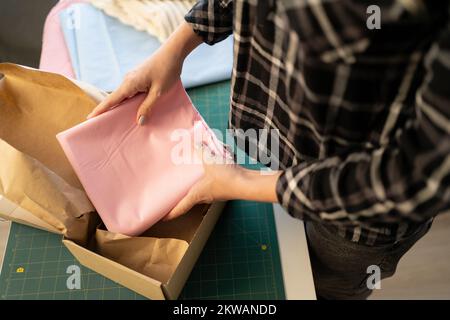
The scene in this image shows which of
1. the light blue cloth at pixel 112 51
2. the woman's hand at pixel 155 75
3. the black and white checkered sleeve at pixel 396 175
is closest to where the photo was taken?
the black and white checkered sleeve at pixel 396 175

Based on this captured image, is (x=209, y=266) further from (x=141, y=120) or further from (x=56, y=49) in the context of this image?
(x=56, y=49)

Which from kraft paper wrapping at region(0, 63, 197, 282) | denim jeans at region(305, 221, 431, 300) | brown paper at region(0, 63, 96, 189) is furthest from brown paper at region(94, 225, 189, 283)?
denim jeans at region(305, 221, 431, 300)

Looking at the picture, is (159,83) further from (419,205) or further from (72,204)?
(419,205)

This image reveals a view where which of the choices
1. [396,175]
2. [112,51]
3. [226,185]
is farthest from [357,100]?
[112,51]

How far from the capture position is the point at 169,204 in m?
0.59

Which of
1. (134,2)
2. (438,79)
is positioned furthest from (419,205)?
(134,2)

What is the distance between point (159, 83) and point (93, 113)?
0.11 m

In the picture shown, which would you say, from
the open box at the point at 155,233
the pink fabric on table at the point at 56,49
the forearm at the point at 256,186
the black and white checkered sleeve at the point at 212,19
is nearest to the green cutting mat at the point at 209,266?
the open box at the point at 155,233

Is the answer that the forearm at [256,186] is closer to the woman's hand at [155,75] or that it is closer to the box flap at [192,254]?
the box flap at [192,254]

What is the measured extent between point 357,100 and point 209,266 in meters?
0.36

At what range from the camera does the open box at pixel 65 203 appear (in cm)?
58

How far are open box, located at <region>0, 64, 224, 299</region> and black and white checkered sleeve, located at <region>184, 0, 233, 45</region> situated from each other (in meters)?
0.20

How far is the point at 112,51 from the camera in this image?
946 millimetres

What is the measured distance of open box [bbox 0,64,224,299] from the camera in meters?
0.58
